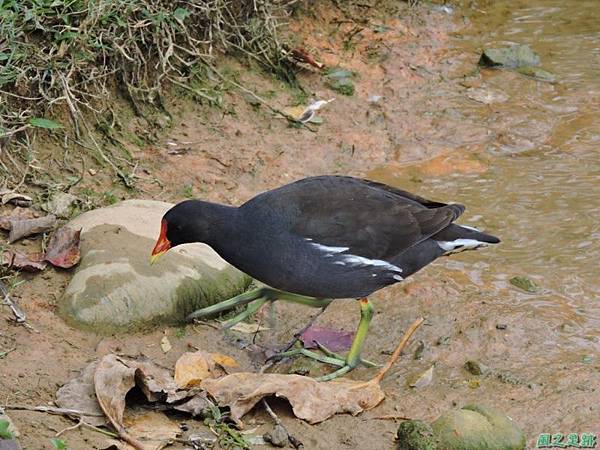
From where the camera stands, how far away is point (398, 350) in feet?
16.3

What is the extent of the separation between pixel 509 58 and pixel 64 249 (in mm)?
4272

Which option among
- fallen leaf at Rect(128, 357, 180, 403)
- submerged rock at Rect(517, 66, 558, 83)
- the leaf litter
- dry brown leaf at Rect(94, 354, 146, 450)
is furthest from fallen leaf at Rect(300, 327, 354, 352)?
submerged rock at Rect(517, 66, 558, 83)

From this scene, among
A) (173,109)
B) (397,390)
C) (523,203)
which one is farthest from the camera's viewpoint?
(173,109)

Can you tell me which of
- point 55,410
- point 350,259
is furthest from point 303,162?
point 55,410

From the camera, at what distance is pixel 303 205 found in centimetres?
500

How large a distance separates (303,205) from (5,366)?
1.54 m

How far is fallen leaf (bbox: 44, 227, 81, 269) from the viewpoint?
5.16 m

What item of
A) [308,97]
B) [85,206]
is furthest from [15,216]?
[308,97]

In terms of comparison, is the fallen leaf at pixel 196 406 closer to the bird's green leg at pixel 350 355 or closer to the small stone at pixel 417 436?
the bird's green leg at pixel 350 355

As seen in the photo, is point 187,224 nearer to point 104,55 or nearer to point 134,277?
point 134,277

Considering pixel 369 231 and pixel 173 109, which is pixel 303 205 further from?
pixel 173 109

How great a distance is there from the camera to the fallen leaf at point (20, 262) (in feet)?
16.7

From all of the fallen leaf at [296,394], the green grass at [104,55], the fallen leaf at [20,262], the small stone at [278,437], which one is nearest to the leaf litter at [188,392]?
the fallen leaf at [296,394]

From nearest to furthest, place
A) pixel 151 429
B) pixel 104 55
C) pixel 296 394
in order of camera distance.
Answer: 1. pixel 151 429
2. pixel 296 394
3. pixel 104 55
